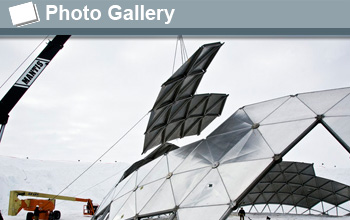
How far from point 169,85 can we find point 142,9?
14.8 feet

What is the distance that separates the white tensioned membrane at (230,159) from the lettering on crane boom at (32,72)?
11643mm

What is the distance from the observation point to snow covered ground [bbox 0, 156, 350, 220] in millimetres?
57844

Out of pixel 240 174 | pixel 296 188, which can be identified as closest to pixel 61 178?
pixel 296 188

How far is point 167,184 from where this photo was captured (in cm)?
1547

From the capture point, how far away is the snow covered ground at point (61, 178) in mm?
57844

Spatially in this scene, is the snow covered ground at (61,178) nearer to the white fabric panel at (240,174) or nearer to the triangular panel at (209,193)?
the triangular panel at (209,193)

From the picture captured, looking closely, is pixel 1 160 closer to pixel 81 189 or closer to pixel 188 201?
pixel 81 189

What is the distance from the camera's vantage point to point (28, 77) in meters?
22.4

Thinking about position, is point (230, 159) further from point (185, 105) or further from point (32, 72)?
point (32, 72)

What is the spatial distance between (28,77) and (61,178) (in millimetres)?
64515

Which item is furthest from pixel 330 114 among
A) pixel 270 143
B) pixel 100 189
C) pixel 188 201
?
pixel 100 189

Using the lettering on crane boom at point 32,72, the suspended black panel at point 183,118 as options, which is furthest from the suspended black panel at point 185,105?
the lettering on crane boom at point 32,72

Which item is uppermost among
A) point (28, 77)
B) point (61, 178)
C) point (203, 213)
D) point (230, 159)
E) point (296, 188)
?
point (61, 178)

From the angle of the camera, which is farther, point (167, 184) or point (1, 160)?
point (1, 160)
